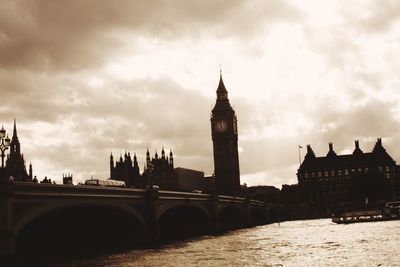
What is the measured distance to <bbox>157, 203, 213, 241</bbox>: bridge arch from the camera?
81625 mm

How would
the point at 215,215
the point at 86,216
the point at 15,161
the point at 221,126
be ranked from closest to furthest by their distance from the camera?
the point at 86,216
the point at 215,215
the point at 15,161
the point at 221,126

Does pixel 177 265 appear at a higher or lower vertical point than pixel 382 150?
lower

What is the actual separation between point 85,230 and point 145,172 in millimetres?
113234

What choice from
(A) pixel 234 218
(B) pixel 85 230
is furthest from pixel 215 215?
(A) pixel 234 218

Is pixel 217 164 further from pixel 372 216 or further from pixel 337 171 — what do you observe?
pixel 372 216

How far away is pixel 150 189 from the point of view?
6253cm

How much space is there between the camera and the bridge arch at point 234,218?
375 feet

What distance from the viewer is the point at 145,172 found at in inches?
6939

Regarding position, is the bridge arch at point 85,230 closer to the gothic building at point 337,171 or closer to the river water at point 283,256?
the river water at point 283,256

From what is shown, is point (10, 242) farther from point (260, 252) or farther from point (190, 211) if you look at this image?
point (190, 211)

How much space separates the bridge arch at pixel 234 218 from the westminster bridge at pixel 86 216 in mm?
25438

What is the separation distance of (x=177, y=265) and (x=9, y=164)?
9078 centimetres

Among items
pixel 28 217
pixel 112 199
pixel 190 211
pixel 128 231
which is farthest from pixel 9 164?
pixel 28 217

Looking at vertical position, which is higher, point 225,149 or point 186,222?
point 225,149
